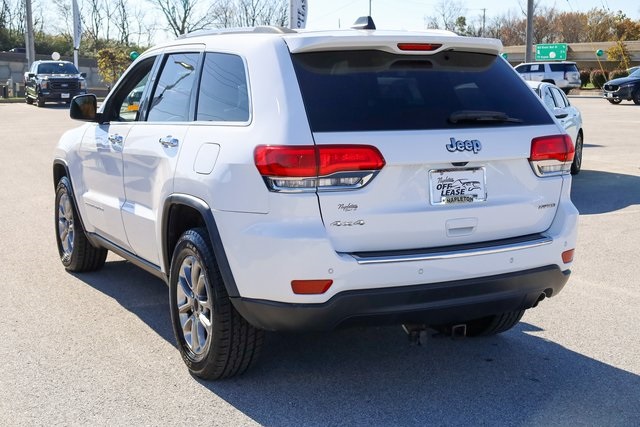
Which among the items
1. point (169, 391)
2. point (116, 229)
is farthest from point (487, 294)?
point (116, 229)

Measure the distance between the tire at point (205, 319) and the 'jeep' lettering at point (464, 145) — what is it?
1320 mm

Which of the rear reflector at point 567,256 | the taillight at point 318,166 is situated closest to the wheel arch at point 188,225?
the taillight at point 318,166

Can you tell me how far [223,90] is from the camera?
4.54 metres

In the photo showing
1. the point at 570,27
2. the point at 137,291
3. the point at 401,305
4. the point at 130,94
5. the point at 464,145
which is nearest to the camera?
the point at 401,305

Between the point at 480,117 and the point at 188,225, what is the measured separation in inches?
68.5

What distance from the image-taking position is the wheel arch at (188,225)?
410 centimetres

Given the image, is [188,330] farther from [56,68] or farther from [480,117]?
[56,68]

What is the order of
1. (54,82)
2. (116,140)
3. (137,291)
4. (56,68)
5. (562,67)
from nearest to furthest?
1. (116,140)
2. (137,291)
3. (54,82)
4. (56,68)
5. (562,67)

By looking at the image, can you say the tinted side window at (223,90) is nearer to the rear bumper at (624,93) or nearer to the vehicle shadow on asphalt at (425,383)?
the vehicle shadow on asphalt at (425,383)

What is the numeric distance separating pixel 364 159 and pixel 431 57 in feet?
2.76

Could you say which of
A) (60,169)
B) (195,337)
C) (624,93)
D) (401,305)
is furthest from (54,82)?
(401,305)

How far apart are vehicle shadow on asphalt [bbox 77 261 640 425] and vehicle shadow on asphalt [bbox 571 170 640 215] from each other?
5.61 m

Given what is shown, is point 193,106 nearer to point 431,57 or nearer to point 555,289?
point 431,57

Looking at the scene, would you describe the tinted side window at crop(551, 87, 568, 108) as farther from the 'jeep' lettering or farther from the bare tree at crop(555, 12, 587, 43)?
the bare tree at crop(555, 12, 587, 43)
